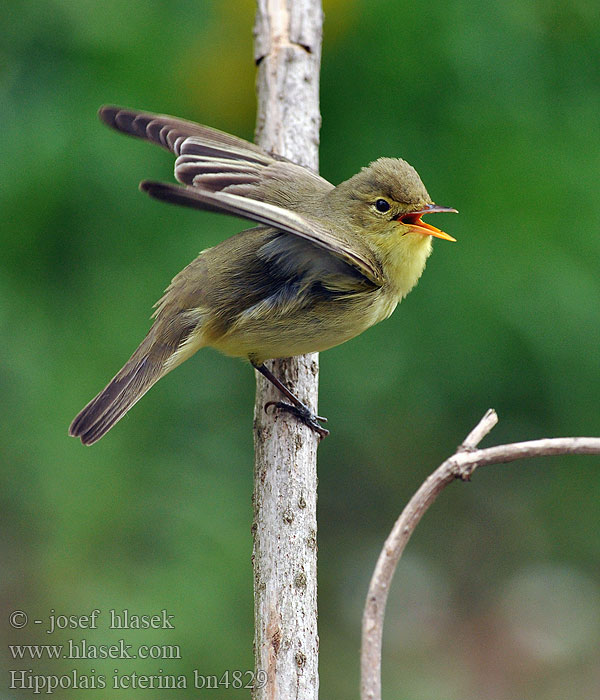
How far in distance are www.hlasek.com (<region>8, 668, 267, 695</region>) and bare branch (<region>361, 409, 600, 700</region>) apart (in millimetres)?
1715

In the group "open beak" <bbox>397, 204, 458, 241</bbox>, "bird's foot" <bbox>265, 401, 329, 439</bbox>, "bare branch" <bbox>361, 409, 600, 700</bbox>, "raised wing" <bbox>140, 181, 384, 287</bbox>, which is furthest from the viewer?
"open beak" <bbox>397, 204, 458, 241</bbox>

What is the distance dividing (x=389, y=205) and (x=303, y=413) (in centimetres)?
81

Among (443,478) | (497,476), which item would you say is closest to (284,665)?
(443,478)

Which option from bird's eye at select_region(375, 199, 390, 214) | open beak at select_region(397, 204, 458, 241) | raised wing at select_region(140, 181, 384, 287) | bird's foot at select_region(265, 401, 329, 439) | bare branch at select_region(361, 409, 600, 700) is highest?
bird's eye at select_region(375, 199, 390, 214)

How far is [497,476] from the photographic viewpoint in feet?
15.5

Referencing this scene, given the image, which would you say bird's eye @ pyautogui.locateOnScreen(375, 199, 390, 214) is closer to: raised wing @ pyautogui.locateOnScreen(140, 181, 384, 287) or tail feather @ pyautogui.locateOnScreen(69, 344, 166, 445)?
raised wing @ pyautogui.locateOnScreen(140, 181, 384, 287)

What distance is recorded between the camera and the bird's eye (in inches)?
130

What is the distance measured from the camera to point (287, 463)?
2.93 metres

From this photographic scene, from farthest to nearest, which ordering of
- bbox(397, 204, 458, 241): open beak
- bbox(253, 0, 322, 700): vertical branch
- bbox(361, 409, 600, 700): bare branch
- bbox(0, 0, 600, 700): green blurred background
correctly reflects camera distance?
bbox(0, 0, 600, 700): green blurred background < bbox(397, 204, 458, 241): open beak < bbox(253, 0, 322, 700): vertical branch < bbox(361, 409, 600, 700): bare branch

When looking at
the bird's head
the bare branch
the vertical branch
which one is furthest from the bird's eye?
the bare branch

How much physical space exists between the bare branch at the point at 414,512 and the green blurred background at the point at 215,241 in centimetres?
203

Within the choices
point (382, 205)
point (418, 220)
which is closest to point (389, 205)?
point (382, 205)

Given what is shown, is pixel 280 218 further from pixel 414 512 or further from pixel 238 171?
pixel 414 512

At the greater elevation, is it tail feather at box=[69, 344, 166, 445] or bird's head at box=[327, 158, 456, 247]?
bird's head at box=[327, 158, 456, 247]
